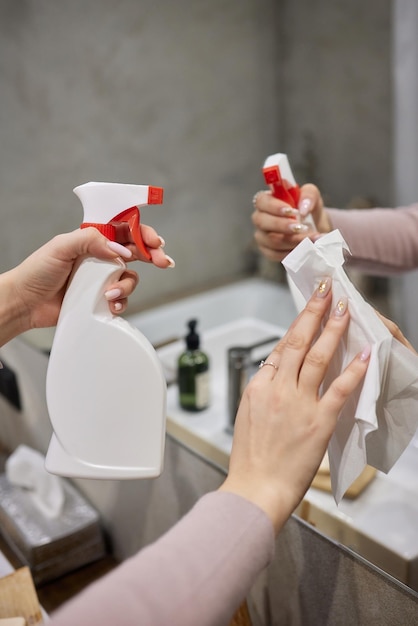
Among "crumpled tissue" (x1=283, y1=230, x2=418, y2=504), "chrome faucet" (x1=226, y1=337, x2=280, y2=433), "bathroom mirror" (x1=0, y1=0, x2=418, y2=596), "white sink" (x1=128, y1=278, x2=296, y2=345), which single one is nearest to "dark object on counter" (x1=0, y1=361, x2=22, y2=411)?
"bathroom mirror" (x1=0, y1=0, x2=418, y2=596)

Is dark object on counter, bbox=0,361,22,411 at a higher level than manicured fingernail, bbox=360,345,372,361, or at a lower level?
lower

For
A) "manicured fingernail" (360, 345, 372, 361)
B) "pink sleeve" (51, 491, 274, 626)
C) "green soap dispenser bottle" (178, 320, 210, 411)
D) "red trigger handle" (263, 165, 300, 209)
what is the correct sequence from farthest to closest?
"green soap dispenser bottle" (178, 320, 210, 411), "red trigger handle" (263, 165, 300, 209), "manicured fingernail" (360, 345, 372, 361), "pink sleeve" (51, 491, 274, 626)

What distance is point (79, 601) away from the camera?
1.41ft

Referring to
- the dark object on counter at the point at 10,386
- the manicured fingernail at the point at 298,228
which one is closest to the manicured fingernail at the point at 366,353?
the manicured fingernail at the point at 298,228

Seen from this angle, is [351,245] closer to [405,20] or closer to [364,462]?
[364,462]

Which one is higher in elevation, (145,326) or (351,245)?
(351,245)

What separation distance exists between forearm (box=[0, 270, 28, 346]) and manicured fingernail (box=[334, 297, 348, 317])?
38 cm

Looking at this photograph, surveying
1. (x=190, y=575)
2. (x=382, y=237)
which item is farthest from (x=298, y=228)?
(x=190, y=575)

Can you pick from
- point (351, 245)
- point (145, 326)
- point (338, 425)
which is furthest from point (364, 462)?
point (145, 326)

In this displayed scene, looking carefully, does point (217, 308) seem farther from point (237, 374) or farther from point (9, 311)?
point (9, 311)

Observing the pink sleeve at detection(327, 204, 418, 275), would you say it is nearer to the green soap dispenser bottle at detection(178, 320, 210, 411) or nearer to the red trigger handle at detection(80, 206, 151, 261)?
the green soap dispenser bottle at detection(178, 320, 210, 411)

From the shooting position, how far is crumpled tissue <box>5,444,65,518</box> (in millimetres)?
1140

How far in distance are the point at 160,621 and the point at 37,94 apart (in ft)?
4.18

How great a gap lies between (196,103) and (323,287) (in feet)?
3.82
